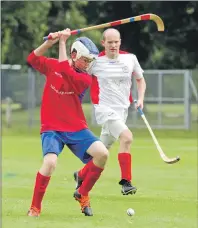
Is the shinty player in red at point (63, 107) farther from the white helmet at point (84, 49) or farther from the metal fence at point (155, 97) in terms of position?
the metal fence at point (155, 97)

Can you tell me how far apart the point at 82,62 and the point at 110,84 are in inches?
78.1

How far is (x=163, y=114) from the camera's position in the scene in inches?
1288

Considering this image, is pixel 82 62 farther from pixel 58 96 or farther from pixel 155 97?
pixel 155 97

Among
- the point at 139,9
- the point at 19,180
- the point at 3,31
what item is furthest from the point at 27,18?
the point at 19,180

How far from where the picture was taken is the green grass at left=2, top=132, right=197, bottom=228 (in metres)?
9.13

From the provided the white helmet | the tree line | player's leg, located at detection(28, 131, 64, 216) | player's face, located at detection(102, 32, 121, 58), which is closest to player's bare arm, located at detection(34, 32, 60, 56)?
the white helmet

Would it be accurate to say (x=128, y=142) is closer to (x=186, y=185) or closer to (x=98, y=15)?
(x=186, y=185)

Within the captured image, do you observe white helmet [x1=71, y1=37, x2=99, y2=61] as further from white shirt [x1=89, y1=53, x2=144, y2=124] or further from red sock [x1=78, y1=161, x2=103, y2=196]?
white shirt [x1=89, y1=53, x2=144, y2=124]

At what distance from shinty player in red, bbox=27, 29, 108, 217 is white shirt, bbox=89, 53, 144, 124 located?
1.76m

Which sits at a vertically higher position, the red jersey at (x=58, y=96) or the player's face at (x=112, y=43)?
the player's face at (x=112, y=43)

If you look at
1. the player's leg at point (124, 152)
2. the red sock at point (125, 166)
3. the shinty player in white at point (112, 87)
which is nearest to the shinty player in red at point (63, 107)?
the player's leg at point (124, 152)

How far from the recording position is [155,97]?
109 feet

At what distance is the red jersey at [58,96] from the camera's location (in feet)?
30.7

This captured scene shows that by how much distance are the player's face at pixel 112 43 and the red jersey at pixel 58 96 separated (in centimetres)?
142
